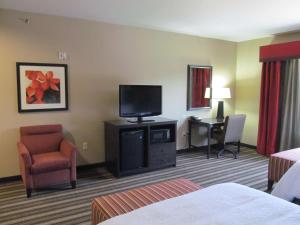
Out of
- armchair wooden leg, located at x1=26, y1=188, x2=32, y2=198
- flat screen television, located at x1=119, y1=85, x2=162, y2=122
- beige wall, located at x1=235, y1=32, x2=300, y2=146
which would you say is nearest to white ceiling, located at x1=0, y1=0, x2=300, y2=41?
beige wall, located at x1=235, y1=32, x2=300, y2=146

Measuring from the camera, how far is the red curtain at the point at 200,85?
211 inches

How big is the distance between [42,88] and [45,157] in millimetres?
1073

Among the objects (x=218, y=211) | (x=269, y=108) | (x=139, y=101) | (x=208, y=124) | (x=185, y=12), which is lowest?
(x=218, y=211)

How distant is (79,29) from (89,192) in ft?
8.13

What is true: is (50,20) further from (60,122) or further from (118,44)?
(60,122)

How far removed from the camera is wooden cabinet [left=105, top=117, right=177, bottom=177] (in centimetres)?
393

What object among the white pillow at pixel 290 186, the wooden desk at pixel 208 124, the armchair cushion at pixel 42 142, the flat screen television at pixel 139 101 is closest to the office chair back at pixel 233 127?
the wooden desk at pixel 208 124

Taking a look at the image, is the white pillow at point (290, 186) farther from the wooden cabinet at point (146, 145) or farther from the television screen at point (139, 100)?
the television screen at point (139, 100)

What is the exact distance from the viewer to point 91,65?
13.7 ft

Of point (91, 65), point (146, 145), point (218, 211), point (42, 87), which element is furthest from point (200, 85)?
point (218, 211)

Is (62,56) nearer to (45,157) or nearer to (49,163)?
(45,157)

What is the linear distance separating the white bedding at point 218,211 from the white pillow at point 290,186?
93 centimetres

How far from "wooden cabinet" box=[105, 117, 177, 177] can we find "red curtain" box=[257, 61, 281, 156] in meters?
2.01

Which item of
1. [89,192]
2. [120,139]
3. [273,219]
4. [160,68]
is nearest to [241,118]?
[160,68]
